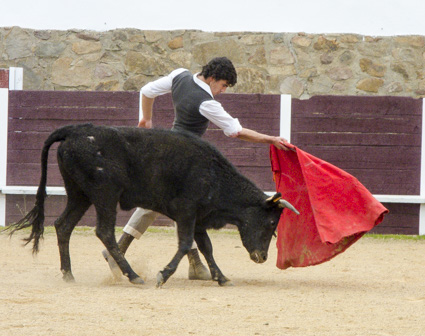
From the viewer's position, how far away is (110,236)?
15.7 feet

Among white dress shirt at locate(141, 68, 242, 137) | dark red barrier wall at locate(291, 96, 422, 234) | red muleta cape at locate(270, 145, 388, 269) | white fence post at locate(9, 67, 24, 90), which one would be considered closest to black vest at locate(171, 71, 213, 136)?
white dress shirt at locate(141, 68, 242, 137)

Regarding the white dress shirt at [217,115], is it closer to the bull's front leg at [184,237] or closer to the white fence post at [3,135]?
the bull's front leg at [184,237]

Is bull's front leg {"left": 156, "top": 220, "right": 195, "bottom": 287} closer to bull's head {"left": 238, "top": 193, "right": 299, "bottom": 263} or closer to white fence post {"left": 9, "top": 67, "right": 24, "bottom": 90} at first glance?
bull's head {"left": 238, "top": 193, "right": 299, "bottom": 263}

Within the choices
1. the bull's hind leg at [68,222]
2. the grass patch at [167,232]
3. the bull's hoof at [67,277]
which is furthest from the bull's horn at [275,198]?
the grass patch at [167,232]

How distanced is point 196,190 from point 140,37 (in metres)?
4.47

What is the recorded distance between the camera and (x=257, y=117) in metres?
8.35

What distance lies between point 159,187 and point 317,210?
0.99 meters

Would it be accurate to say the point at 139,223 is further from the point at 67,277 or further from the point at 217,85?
the point at 217,85

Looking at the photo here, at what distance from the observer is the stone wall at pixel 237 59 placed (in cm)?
886

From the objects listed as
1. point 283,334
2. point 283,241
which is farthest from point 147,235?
point 283,334

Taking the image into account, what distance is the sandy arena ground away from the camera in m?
3.49

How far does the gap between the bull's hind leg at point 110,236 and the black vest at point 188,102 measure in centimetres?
72

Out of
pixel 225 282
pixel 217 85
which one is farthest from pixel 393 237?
pixel 217 85

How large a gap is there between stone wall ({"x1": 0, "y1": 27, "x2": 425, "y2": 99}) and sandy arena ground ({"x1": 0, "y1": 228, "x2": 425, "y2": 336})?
9.05ft
